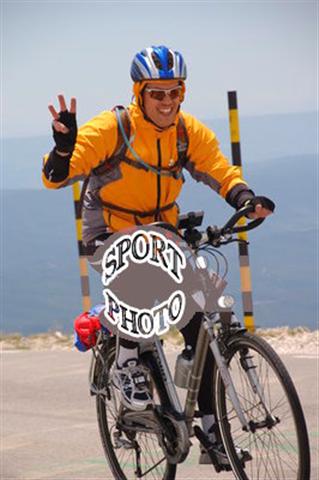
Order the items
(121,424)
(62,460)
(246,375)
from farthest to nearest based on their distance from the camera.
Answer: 1. (62,460)
2. (121,424)
3. (246,375)

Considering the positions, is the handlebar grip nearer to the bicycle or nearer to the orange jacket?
the bicycle

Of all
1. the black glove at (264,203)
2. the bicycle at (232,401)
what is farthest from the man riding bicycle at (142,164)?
the bicycle at (232,401)

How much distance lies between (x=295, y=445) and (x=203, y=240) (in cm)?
98

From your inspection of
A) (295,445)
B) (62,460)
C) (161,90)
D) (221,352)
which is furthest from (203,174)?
(62,460)

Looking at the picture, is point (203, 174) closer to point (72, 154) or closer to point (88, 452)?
point (72, 154)

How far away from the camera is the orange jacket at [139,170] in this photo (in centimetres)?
641

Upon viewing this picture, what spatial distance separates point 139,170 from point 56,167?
1.37 ft

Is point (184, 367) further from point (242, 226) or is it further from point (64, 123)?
point (64, 123)

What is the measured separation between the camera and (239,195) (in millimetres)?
6508

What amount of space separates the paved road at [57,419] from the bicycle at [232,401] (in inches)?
33.2

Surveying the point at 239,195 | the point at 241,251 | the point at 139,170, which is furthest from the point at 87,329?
the point at 241,251

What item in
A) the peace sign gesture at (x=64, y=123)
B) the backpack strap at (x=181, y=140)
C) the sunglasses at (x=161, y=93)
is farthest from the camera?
the backpack strap at (x=181, y=140)

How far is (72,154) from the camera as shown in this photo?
6.36m

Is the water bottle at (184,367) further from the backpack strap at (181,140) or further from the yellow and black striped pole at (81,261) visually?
the yellow and black striped pole at (81,261)
